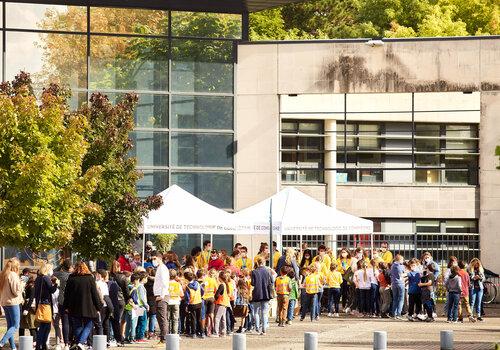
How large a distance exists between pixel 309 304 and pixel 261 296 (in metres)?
4.88

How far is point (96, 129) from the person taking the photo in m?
36.9

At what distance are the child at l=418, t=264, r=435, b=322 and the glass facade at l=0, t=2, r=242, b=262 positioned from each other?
9.10 m

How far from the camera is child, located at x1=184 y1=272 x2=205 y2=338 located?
31844 mm

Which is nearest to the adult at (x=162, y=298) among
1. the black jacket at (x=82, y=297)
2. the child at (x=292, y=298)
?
the black jacket at (x=82, y=297)

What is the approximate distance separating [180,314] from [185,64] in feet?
45.6

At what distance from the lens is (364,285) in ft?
130

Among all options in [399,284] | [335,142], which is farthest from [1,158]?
[335,142]

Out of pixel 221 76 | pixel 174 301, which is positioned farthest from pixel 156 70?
pixel 174 301

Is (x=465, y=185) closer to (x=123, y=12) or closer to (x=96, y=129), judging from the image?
(x=123, y=12)

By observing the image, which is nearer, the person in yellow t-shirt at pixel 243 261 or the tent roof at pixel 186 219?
the tent roof at pixel 186 219

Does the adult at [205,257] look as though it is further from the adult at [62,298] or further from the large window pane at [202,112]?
the adult at [62,298]

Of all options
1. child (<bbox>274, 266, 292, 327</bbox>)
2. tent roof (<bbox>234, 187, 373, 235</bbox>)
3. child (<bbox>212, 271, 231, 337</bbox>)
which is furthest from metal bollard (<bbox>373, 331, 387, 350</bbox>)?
tent roof (<bbox>234, 187, 373, 235</bbox>)

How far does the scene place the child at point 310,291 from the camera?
3725 centimetres

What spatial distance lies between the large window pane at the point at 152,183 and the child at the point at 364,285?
7316mm
